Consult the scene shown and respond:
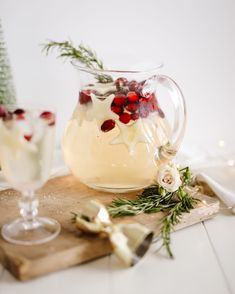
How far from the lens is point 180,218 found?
3.85 ft

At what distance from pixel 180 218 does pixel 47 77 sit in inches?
29.2

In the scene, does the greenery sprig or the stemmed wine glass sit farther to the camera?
the greenery sprig

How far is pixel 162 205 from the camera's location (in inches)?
48.2

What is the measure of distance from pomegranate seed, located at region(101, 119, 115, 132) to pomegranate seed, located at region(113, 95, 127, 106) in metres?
0.04

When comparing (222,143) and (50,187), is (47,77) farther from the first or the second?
(222,143)

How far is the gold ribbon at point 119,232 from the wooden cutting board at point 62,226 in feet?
0.08

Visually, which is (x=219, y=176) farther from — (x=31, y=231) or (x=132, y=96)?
(x=31, y=231)

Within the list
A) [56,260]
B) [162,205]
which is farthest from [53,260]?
[162,205]

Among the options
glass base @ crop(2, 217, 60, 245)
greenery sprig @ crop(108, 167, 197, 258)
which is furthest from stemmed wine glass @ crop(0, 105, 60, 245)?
greenery sprig @ crop(108, 167, 197, 258)

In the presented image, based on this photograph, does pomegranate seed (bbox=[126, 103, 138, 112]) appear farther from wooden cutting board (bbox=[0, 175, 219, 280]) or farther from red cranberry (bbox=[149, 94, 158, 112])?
wooden cutting board (bbox=[0, 175, 219, 280])

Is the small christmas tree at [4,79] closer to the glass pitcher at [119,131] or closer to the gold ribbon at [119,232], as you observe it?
the glass pitcher at [119,131]

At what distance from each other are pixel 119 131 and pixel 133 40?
0.59 m

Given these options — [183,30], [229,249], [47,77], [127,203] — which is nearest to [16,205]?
[127,203]

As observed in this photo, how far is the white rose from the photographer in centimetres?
124
